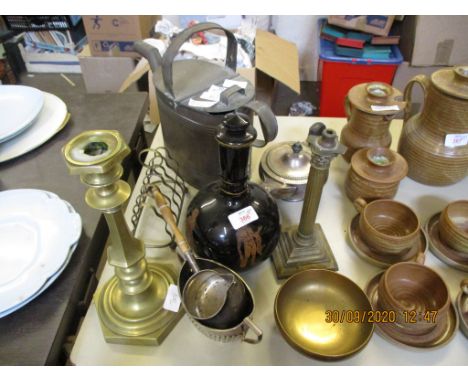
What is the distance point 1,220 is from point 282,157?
641mm

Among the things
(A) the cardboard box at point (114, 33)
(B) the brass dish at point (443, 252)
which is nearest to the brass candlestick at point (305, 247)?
(B) the brass dish at point (443, 252)

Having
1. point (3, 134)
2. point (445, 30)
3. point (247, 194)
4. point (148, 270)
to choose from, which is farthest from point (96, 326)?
point (445, 30)

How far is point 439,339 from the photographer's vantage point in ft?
2.17

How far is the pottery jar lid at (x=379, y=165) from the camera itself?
0.87 metres

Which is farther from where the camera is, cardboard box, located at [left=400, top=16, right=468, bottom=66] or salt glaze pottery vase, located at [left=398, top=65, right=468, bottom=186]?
cardboard box, located at [left=400, top=16, right=468, bottom=66]

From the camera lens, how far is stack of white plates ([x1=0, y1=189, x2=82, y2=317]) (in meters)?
0.62

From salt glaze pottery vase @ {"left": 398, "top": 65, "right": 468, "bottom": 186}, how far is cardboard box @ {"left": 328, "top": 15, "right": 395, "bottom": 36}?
965 millimetres

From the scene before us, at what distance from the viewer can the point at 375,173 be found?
881mm

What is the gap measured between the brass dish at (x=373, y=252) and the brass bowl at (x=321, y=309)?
4.5 inches

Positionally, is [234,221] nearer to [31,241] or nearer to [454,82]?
[31,241]

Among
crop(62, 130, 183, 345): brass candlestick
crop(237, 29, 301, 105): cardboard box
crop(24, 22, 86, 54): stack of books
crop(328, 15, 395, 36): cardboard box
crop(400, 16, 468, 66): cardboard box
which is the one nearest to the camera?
crop(62, 130, 183, 345): brass candlestick

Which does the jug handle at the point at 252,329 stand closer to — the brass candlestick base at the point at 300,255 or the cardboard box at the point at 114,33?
the brass candlestick base at the point at 300,255

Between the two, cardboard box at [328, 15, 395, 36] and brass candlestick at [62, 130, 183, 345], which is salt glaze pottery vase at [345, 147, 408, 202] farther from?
cardboard box at [328, 15, 395, 36]

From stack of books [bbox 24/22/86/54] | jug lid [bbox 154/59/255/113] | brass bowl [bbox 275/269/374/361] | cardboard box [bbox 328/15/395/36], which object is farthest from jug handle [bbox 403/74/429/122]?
stack of books [bbox 24/22/86/54]
